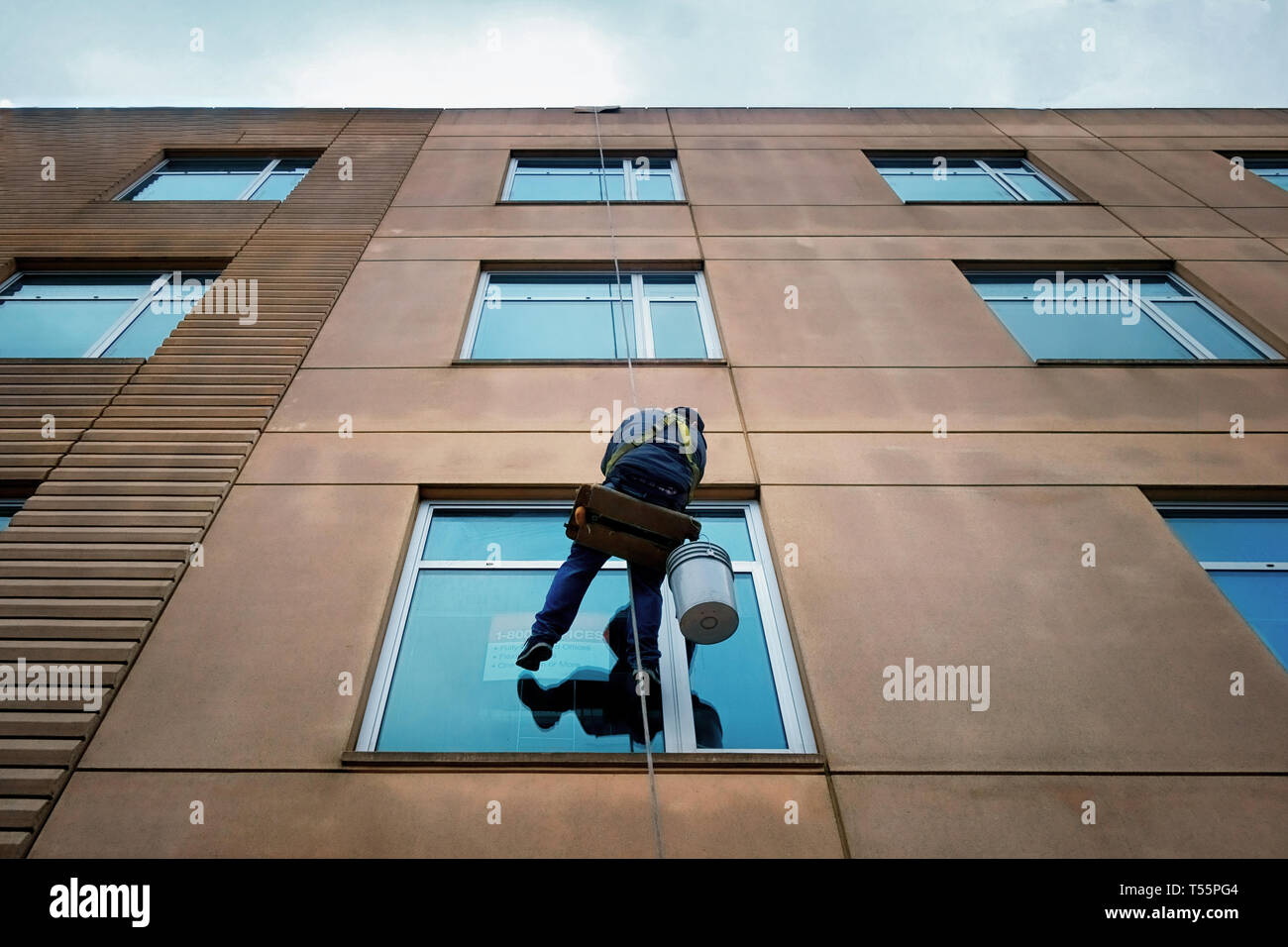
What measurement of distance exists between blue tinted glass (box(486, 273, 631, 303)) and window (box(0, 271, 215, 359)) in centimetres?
273

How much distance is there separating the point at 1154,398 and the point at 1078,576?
7.38 ft

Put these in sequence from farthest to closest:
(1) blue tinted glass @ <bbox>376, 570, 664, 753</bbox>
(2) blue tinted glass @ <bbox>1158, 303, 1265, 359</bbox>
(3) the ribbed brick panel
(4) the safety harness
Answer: (2) blue tinted glass @ <bbox>1158, 303, 1265, 359</bbox> < (4) the safety harness < (3) the ribbed brick panel < (1) blue tinted glass @ <bbox>376, 570, 664, 753</bbox>

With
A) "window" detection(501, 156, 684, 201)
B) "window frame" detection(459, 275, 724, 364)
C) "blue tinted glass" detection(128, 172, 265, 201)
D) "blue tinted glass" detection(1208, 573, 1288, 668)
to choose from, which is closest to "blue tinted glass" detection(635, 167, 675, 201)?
"window" detection(501, 156, 684, 201)

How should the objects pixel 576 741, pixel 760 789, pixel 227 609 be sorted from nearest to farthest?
pixel 760 789
pixel 576 741
pixel 227 609

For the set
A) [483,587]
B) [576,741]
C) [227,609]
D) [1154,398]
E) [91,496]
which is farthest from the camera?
[1154,398]

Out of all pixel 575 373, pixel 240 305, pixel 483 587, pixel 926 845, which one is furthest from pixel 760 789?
pixel 240 305

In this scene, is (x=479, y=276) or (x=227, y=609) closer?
(x=227, y=609)

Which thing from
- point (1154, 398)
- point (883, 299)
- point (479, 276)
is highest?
point (479, 276)

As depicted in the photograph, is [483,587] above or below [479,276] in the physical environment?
below

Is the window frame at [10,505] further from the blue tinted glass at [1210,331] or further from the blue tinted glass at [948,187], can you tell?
the blue tinted glass at [1210,331]

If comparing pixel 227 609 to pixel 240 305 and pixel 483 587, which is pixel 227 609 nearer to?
pixel 483 587

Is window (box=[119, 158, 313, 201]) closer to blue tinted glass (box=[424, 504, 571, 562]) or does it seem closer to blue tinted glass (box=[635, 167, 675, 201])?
blue tinted glass (box=[635, 167, 675, 201])

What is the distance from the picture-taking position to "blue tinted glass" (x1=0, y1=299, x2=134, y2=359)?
6777mm

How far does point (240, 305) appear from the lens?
7141mm
